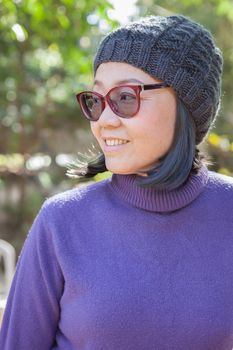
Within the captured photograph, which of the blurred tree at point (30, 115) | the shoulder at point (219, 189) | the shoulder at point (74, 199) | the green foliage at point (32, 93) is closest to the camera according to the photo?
the shoulder at point (74, 199)

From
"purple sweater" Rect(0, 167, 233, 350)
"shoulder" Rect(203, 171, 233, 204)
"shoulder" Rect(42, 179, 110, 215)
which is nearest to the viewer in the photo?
"purple sweater" Rect(0, 167, 233, 350)

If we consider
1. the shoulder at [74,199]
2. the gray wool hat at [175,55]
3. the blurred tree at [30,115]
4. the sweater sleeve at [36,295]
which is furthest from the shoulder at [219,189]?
the blurred tree at [30,115]

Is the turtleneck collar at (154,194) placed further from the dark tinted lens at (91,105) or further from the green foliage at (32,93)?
the green foliage at (32,93)

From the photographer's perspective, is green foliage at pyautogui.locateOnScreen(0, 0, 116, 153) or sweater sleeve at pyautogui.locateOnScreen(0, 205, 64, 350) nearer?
sweater sleeve at pyautogui.locateOnScreen(0, 205, 64, 350)

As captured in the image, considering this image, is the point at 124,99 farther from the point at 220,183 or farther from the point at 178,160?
the point at 220,183

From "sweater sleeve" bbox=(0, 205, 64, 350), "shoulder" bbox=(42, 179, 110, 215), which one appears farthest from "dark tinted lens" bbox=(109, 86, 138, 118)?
"sweater sleeve" bbox=(0, 205, 64, 350)

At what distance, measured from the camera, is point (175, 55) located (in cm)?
172

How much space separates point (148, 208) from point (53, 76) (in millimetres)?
7077

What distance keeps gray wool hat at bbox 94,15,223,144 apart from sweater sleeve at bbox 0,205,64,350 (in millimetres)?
502

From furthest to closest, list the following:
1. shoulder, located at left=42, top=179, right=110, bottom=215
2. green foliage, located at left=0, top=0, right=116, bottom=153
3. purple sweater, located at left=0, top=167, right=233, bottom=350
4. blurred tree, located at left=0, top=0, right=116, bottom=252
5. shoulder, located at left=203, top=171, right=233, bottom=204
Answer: blurred tree, located at left=0, top=0, right=116, bottom=252, green foliage, located at left=0, top=0, right=116, bottom=153, shoulder, located at left=203, top=171, right=233, bottom=204, shoulder, located at left=42, top=179, right=110, bottom=215, purple sweater, located at left=0, top=167, right=233, bottom=350

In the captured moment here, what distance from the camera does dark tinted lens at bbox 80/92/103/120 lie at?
5.63 feet

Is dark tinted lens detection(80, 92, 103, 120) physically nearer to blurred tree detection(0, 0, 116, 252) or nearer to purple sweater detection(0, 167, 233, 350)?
purple sweater detection(0, 167, 233, 350)

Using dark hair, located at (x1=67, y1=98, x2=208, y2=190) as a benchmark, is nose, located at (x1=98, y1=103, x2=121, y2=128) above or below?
above

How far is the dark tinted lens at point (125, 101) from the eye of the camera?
1649 millimetres
